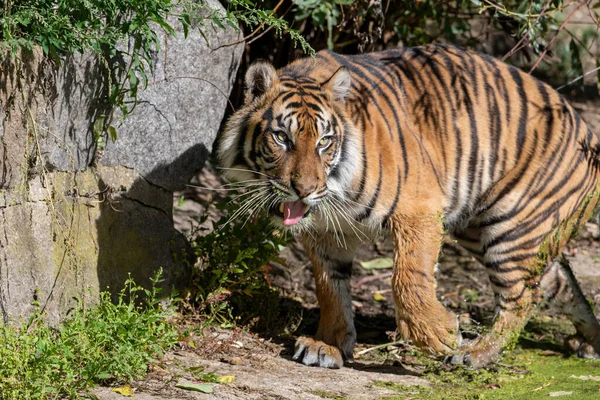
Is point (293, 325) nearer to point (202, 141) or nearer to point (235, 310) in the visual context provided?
point (235, 310)

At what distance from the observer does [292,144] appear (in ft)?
13.2

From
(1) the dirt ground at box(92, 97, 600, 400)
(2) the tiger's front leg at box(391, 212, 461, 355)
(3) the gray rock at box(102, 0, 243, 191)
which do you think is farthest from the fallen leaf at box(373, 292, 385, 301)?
(3) the gray rock at box(102, 0, 243, 191)

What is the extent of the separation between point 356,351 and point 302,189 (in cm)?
135

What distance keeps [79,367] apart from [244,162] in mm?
1363

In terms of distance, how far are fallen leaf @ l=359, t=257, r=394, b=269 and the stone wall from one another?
6.63 ft

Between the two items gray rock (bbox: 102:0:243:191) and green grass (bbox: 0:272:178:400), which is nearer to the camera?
green grass (bbox: 0:272:178:400)

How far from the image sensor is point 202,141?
4.65 m

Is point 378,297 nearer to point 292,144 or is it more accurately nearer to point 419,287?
point 419,287

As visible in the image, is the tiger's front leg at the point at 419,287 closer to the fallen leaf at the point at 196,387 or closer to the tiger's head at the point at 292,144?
the tiger's head at the point at 292,144

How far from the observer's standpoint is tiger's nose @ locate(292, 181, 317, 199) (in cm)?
389

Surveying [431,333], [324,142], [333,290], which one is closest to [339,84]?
[324,142]

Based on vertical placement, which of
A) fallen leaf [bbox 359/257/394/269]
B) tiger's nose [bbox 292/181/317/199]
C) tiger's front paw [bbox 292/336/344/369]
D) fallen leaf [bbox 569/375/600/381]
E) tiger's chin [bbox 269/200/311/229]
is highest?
→ tiger's nose [bbox 292/181/317/199]

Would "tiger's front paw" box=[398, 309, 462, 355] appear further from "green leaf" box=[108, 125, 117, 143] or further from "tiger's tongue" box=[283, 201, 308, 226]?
"green leaf" box=[108, 125, 117, 143]

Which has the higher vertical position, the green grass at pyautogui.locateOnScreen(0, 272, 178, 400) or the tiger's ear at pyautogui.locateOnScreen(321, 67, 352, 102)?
the tiger's ear at pyautogui.locateOnScreen(321, 67, 352, 102)
